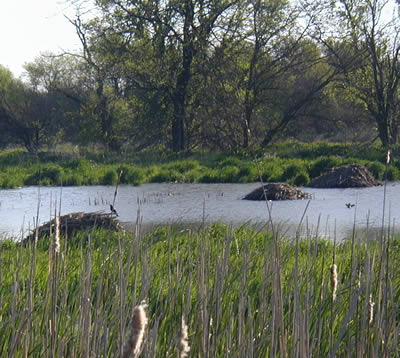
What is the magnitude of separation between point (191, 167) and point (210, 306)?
35.6 ft

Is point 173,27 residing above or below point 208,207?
above

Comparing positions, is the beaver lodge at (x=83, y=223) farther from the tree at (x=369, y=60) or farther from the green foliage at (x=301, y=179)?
the tree at (x=369, y=60)

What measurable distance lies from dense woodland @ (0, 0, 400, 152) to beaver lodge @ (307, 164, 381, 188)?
4.63 m

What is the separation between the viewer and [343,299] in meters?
2.84

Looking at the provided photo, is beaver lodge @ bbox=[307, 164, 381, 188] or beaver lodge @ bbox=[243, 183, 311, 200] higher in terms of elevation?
beaver lodge @ bbox=[307, 164, 381, 188]

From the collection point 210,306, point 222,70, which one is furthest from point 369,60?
point 210,306

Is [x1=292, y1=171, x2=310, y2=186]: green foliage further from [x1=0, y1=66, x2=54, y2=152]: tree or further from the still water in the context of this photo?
[x1=0, y1=66, x2=54, y2=152]: tree

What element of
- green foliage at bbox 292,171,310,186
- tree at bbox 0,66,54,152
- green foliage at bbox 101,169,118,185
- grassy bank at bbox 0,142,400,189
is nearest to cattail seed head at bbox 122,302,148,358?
grassy bank at bbox 0,142,400,189

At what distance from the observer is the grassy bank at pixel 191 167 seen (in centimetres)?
1179

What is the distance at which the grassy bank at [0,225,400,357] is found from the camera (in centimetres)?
179

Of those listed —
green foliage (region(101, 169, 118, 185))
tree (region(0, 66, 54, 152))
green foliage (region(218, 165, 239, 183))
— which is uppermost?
tree (region(0, 66, 54, 152))

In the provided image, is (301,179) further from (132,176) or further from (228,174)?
(132,176)

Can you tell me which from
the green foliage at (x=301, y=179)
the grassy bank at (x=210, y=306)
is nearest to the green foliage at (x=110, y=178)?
the green foliage at (x=301, y=179)

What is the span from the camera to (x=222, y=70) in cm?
1592
